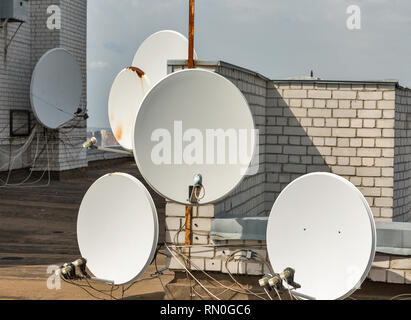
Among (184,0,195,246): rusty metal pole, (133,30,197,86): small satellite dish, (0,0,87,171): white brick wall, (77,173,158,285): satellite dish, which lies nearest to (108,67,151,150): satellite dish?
(133,30,197,86): small satellite dish

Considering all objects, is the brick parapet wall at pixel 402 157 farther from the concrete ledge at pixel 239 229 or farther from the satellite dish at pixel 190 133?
the satellite dish at pixel 190 133

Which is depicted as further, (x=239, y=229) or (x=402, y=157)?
(x=402, y=157)

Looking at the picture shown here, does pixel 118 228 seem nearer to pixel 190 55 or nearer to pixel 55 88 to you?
pixel 190 55

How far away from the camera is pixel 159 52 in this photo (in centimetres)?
774

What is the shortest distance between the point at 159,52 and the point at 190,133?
2.47 metres

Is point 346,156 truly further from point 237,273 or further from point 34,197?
point 34,197

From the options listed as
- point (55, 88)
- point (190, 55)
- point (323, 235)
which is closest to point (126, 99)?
point (190, 55)

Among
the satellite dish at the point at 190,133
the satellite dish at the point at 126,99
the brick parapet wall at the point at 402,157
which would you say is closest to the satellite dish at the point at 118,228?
the satellite dish at the point at 190,133

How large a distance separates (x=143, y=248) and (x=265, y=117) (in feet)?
16.1

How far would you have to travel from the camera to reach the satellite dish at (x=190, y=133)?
5.46 metres

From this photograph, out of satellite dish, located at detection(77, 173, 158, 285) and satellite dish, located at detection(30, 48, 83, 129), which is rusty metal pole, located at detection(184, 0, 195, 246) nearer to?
satellite dish, located at detection(77, 173, 158, 285)

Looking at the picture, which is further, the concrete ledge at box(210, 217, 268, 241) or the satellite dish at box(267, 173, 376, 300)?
the concrete ledge at box(210, 217, 268, 241)

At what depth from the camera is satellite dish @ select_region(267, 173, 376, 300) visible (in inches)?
177

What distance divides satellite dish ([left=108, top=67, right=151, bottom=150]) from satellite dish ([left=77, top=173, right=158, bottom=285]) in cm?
156
